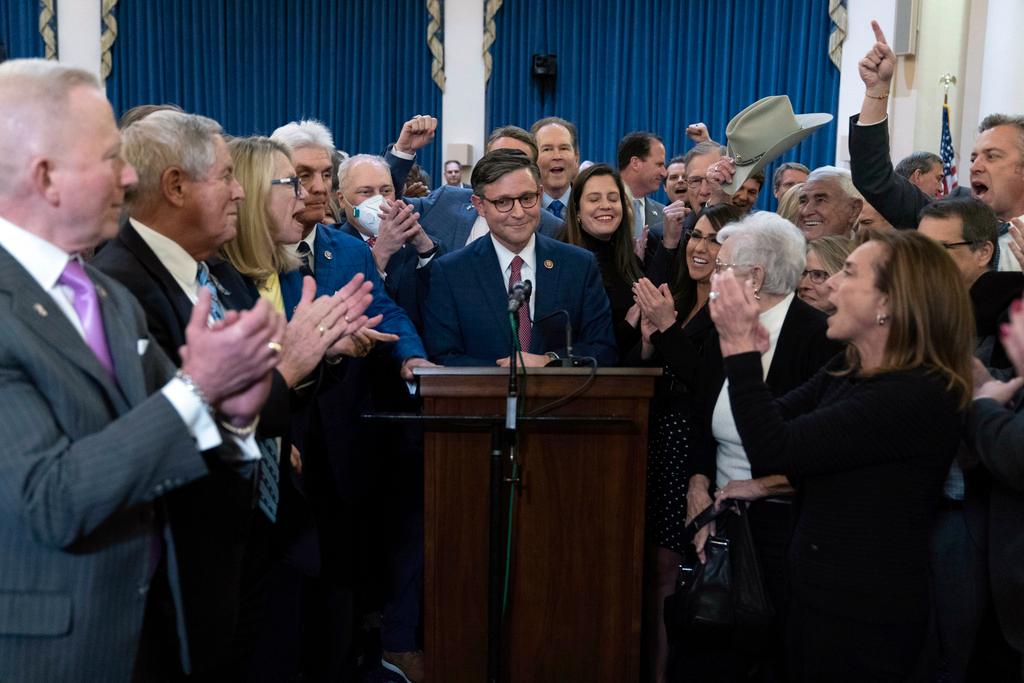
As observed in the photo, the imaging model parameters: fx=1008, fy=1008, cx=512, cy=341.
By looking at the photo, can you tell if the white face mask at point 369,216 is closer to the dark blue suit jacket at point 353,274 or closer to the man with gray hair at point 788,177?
the dark blue suit jacket at point 353,274

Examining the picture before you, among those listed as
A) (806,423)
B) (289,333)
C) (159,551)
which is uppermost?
(289,333)

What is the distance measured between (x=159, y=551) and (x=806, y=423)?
4.23ft

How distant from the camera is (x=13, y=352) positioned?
4.46ft

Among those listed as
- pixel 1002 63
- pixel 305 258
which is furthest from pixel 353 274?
pixel 1002 63

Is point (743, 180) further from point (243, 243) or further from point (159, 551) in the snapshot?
point (159, 551)

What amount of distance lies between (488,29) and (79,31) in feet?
12.2

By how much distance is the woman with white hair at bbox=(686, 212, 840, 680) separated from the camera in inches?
103

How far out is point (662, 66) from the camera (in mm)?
8703

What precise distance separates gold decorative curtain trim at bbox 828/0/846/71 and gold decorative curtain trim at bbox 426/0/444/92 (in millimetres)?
3334

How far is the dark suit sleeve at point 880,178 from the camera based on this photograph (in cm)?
332

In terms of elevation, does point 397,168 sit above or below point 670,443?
above

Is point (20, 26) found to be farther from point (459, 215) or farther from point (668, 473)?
point (668, 473)

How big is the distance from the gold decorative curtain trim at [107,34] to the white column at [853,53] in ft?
20.9

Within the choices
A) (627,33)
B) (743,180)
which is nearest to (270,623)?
(743,180)
